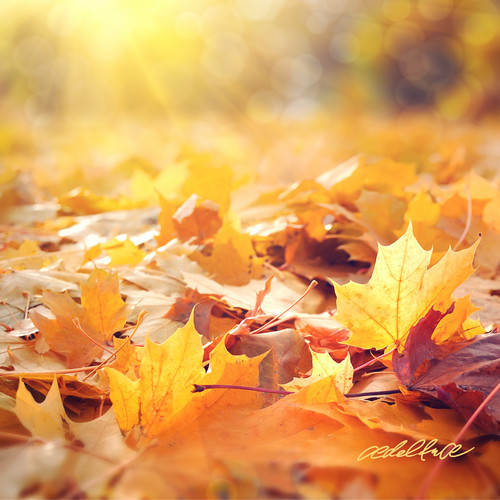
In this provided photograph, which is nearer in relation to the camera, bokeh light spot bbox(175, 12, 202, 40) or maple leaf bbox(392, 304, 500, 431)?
maple leaf bbox(392, 304, 500, 431)

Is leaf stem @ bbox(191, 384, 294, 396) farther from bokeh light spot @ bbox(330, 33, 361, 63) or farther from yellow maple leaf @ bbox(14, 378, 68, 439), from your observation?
bokeh light spot @ bbox(330, 33, 361, 63)

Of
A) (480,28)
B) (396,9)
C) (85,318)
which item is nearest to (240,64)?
(396,9)

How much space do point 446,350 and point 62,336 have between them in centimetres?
45

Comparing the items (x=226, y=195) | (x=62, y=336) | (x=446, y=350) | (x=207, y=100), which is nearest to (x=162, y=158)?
(x=226, y=195)

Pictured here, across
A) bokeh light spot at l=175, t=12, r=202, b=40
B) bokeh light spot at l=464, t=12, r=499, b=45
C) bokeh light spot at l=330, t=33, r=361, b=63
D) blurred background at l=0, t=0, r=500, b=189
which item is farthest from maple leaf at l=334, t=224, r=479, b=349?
bokeh light spot at l=175, t=12, r=202, b=40

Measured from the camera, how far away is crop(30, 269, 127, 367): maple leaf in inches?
25.2

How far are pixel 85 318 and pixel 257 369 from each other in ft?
0.80

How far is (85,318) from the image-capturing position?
667 millimetres

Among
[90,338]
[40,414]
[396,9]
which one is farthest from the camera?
Result: [396,9]

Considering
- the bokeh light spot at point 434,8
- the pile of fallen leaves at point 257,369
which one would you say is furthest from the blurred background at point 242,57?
the pile of fallen leaves at point 257,369

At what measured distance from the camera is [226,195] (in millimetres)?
1000

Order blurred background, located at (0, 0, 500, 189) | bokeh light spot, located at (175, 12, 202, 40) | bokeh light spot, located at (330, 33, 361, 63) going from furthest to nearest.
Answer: bokeh light spot, located at (175, 12, 202, 40)
bokeh light spot, located at (330, 33, 361, 63)
blurred background, located at (0, 0, 500, 189)

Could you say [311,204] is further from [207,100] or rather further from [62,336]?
[207,100]

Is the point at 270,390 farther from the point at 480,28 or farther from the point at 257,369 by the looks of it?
the point at 480,28
